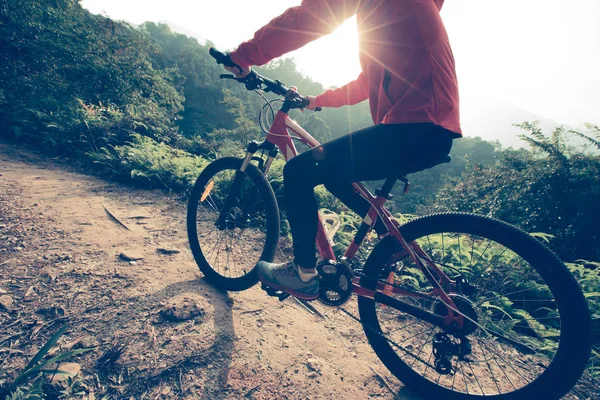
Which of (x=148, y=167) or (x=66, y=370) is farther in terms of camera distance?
(x=148, y=167)

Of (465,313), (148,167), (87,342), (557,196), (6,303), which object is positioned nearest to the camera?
(465,313)

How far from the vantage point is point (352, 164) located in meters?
1.90

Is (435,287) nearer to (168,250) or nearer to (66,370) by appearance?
(66,370)

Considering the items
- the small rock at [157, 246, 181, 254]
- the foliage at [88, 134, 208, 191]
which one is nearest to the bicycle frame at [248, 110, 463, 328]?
the small rock at [157, 246, 181, 254]

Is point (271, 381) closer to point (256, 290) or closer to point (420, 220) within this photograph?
point (256, 290)

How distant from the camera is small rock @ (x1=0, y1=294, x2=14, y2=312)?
6.84 ft

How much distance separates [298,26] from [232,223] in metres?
1.78

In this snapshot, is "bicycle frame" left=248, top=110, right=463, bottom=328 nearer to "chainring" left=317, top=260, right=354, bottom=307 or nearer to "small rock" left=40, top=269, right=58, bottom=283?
"chainring" left=317, top=260, right=354, bottom=307

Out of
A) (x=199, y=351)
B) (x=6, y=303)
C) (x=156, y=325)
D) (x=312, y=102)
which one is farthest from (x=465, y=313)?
(x=6, y=303)

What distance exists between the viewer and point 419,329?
277 cm

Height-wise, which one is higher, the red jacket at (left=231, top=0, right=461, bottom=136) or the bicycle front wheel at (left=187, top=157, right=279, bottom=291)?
the red jacket at (left=231, top=0, right=461, bottom=136)

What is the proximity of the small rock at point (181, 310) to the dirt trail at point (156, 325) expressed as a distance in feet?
0.09

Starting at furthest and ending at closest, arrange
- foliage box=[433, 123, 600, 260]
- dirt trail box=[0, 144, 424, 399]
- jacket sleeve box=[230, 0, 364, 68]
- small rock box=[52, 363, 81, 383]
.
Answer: foliage box=[433, 123, 600, 260]
dirt trail box=[0, 144, 424, 399]
jacket sleeve box=[230, 0, 364, 68]
small rock box=[52, 363, 81, 383]

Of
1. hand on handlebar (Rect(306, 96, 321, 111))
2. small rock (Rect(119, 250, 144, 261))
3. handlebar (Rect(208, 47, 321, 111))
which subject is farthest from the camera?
small rock (Rect(119, 250, 144, 261))
